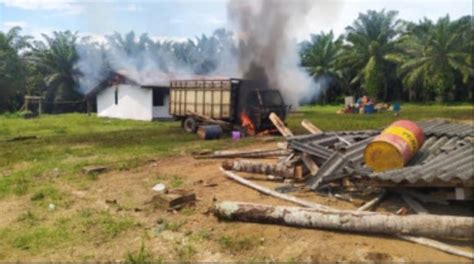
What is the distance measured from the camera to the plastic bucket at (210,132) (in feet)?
57.5

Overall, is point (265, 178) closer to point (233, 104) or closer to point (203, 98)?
point (233, 104)

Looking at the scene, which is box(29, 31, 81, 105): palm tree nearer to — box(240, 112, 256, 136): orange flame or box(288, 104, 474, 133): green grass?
box(288, 104, 474, 133): green grass

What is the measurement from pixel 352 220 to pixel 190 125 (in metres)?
14.6

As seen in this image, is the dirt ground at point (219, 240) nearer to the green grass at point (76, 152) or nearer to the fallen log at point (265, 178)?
the fallen log at point (265, 178)

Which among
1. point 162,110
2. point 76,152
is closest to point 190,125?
point 76,152

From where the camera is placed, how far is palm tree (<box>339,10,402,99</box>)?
41.5 m

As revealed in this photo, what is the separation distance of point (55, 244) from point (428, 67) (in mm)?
39283

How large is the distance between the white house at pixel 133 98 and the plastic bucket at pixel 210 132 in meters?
10.6

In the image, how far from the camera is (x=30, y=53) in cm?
4203

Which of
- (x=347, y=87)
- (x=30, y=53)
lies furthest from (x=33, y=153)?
(x=347, y=87)

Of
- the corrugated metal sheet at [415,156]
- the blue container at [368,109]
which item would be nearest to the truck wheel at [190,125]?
the corrugated metal sheet at [415,156]

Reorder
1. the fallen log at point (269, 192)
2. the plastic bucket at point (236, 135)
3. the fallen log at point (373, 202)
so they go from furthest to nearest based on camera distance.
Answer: the plastic bucket at point (236, 135) < the fallen log at point (269, 192) < the fallen log at point (373, 202)

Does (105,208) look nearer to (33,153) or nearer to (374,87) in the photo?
(33,153)

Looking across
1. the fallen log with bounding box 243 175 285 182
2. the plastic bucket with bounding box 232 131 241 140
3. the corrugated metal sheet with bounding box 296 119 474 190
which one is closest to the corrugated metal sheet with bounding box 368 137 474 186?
the corrugated metal sheet with bounding box 296 119 474 190
